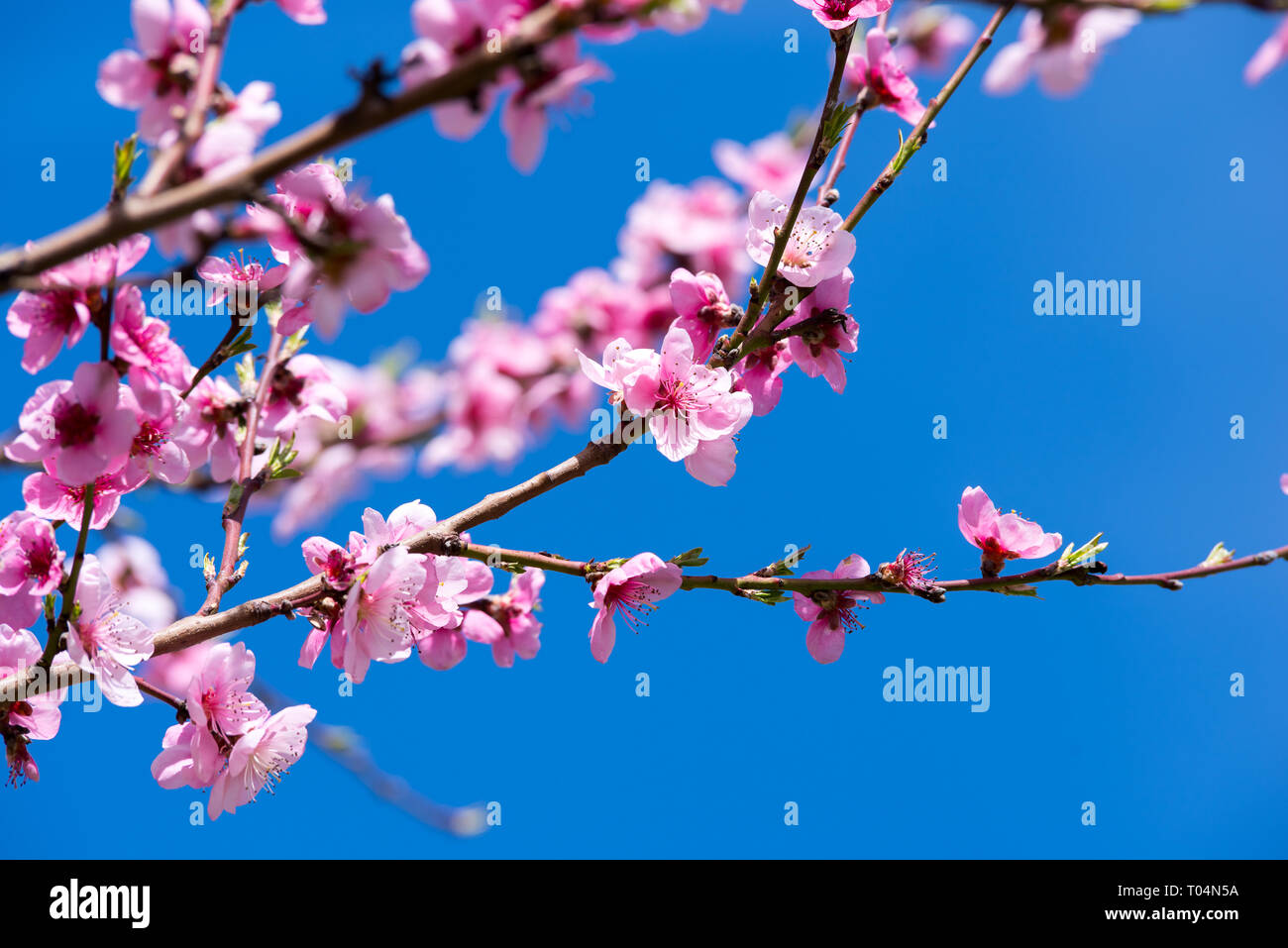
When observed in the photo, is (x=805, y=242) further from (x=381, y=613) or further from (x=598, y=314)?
(x=598, y=314)

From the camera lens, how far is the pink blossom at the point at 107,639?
1713 mm

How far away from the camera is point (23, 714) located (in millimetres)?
1952

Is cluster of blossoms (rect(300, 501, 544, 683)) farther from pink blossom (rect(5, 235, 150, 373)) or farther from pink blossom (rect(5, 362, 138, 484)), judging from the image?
pink blossom (rect(5, 235, 150, 373))

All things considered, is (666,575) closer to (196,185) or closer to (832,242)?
(832,242)

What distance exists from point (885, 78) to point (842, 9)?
0.79 feet

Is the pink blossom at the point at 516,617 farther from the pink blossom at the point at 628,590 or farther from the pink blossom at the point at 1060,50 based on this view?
the pink blossom at the point at 1060,50

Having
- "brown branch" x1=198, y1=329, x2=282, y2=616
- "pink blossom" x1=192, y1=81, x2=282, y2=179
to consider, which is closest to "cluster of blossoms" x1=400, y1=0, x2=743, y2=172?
"pink blossom" x1=192, y1=81, x2=282, y2=179

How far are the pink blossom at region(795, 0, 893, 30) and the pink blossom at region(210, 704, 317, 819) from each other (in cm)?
181

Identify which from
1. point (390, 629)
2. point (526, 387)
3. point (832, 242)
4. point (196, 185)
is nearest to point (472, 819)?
point (390, 629)

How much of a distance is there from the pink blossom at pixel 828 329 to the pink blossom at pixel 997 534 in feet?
1.31

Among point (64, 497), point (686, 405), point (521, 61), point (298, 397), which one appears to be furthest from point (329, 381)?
point (521, 61)

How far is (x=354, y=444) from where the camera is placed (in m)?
3.90

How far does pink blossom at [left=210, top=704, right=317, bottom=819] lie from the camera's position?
6.40 feet

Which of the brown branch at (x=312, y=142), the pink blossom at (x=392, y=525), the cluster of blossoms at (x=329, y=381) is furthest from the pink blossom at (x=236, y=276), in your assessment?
the brown branch at (x=312, y=142)
